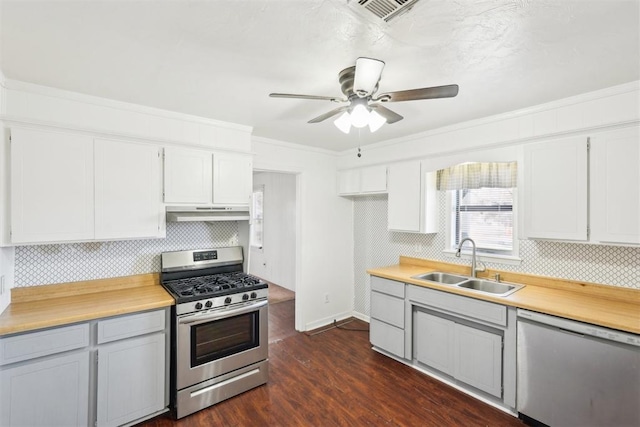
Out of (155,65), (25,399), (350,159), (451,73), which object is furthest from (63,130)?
(350,159)

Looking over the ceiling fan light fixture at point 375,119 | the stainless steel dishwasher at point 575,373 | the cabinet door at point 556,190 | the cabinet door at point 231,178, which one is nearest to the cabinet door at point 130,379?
the cabinet door at point 231,178

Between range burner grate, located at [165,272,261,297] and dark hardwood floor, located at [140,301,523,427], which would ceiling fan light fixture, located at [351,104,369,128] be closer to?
range burner grate, located at [165,272,261,297]

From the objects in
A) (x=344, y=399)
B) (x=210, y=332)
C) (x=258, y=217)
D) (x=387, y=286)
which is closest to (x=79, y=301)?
(x=210, y=332)

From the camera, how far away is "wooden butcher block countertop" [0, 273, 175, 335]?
200 cm

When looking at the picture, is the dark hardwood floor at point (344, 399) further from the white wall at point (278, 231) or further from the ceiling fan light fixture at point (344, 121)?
the white wall at point (278, 231)

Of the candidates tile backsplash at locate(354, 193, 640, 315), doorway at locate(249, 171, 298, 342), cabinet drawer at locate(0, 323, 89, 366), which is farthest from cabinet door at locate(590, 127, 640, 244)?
doorway at locate(249, 171, 298, 342)

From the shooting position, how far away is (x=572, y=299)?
2.40 meters

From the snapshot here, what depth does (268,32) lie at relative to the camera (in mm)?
1556

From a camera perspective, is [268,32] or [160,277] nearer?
[268,32]

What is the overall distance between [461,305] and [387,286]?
84cm

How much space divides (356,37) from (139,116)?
206cm

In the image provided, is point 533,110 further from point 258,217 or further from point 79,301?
point 258,217

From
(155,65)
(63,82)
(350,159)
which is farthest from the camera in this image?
(350,159)

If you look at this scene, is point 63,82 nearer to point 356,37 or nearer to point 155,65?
point 155,65
